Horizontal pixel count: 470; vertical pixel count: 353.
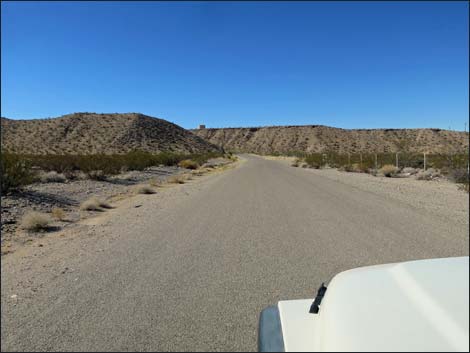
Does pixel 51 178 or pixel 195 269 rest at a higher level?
pixel 51 178

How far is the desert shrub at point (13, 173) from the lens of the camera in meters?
14.0

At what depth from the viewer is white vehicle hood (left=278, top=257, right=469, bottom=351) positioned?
1.46m

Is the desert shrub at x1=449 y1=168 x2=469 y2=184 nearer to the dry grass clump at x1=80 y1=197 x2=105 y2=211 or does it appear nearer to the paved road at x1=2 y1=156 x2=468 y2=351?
the paved road at x1=2 y1=156 x2=468 y2=351

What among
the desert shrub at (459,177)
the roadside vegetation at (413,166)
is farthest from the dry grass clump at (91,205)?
the desert shrub at (459,177)

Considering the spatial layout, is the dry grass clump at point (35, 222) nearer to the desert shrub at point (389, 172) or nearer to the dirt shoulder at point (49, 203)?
the dirt shoulder at point (49, 203)

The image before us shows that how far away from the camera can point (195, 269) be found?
5504 mm

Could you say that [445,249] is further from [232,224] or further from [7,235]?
[7,235]

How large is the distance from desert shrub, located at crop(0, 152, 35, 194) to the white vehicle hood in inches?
545

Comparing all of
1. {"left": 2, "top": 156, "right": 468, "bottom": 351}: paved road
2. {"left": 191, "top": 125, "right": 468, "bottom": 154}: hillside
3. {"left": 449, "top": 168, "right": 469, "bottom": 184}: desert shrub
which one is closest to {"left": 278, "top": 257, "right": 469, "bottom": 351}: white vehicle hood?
{"left": 2, "top": 156, "right": 468, "bottom": 351}: paved road

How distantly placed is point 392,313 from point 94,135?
8613cm

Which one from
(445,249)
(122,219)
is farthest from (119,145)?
(445,249)

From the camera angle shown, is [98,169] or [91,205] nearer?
[91,205]

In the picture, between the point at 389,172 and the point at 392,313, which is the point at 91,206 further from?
the point at 389,172

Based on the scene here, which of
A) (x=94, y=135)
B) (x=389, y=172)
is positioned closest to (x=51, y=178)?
(x=389, y=172)
